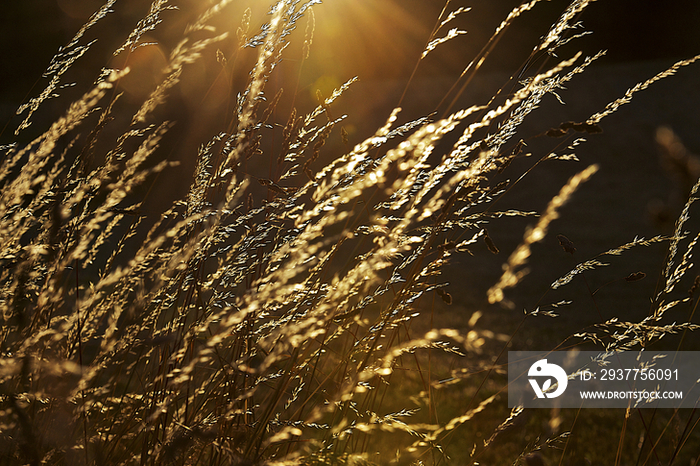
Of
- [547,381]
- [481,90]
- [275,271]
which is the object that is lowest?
[481,90]

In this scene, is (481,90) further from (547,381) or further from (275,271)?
(275,271)

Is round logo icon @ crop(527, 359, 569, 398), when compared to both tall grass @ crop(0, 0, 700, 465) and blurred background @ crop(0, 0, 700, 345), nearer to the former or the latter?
tall grass @ crop(0, 0, 700, 465)

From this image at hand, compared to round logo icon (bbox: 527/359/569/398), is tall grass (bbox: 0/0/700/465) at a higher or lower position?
higher

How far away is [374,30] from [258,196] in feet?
23.8

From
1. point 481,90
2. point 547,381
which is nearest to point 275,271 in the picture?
point 547,381

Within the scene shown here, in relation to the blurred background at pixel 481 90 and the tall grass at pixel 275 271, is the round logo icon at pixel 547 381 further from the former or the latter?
the blurred background at pixel 481 90

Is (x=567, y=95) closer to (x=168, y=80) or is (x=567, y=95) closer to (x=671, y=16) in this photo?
(x=671, y=16)

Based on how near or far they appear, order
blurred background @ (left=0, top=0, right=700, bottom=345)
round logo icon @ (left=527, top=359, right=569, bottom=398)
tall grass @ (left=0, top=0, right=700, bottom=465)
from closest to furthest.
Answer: tall grass @ (left=0, top=0, right=700, bottom=465) < round logo icon @ (left=527, top=359, right=569, bottom=398) < blurred background @ (left=0, top=0, right=700, bottom=345)

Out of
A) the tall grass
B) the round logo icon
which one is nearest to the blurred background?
the tall grass

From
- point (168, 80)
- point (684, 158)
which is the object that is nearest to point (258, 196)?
point (168, 80)

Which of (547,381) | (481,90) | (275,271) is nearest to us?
(275,271)

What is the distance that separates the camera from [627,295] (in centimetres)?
529

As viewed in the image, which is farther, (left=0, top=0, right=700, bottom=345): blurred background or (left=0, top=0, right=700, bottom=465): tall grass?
(left=0, top=0, right=700, bottom=345): blurred background

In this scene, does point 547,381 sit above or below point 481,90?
above
